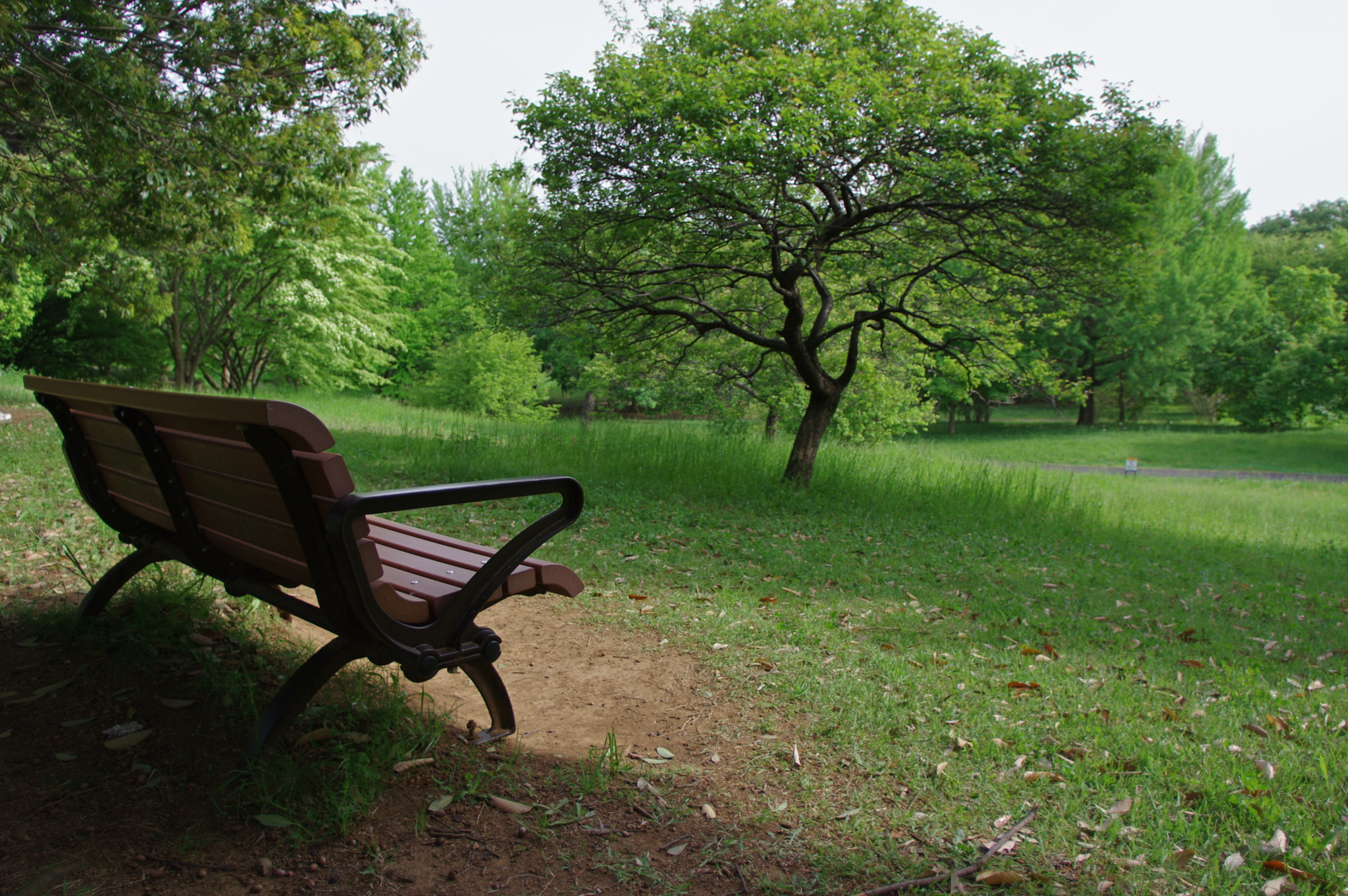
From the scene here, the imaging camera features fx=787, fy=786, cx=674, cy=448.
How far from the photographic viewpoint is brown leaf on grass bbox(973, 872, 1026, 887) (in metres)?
2.09

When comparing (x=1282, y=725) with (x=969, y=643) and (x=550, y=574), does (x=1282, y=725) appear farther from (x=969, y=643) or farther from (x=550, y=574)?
(x=550, y=574)

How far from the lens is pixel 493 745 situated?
104 inches

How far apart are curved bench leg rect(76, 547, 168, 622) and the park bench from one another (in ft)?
0.53

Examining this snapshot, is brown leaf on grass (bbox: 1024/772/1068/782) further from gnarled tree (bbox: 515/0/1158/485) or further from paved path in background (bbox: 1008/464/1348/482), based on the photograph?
paved path in background (bbox: 1008/464/1348/482)

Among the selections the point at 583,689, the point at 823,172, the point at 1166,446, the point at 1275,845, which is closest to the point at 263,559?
the point at 583,689

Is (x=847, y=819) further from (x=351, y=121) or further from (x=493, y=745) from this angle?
(x=351, y=121)

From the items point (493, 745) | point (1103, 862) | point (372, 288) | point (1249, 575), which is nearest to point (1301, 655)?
point (1249, 575)

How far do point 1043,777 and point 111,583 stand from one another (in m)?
3.51

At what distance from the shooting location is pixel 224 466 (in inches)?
84.6

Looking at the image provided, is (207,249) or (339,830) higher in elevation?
(207,249)

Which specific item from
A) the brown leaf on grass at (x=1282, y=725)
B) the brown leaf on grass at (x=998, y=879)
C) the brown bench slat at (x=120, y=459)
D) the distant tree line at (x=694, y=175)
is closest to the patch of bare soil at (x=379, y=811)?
the brown leaf on grass at (x=998, y=879)

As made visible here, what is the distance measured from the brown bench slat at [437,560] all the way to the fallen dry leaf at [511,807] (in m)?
0.60

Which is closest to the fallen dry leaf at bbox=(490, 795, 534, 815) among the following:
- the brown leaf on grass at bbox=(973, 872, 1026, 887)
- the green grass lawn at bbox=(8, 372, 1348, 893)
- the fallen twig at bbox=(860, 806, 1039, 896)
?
the green grass lawn at bbox=(8, 372, 1348, 893)

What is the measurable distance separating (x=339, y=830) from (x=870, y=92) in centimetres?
756
